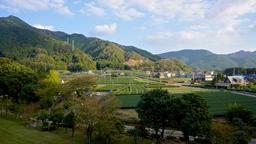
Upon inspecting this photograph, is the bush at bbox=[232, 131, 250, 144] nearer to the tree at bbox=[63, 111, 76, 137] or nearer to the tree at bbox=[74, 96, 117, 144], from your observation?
the tree at bbox=[74, 96, 117, 144]

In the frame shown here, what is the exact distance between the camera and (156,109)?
1106 inches

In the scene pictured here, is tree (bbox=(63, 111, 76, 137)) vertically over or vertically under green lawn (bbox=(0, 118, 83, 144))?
over

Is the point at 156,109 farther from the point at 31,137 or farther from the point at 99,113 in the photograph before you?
the point at 31,137

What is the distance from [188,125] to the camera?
85.6 ft

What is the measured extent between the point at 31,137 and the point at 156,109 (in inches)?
448

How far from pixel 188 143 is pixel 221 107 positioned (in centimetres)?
2483

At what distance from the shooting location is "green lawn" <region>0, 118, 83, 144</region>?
2600cm

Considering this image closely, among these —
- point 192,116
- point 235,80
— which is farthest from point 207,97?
point 192,116

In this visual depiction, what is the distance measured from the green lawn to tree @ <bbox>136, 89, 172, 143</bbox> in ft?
20.7

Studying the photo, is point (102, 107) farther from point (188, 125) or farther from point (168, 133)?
point (168, 133)

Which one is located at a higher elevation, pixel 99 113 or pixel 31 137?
pixel 99 113

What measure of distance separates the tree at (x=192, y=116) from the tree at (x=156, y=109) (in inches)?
37.9

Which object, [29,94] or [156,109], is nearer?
[156,109]

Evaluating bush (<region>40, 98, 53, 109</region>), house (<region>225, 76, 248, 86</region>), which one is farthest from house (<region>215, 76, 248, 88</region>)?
bush (<region>40, 98, 53, 109</region>)
